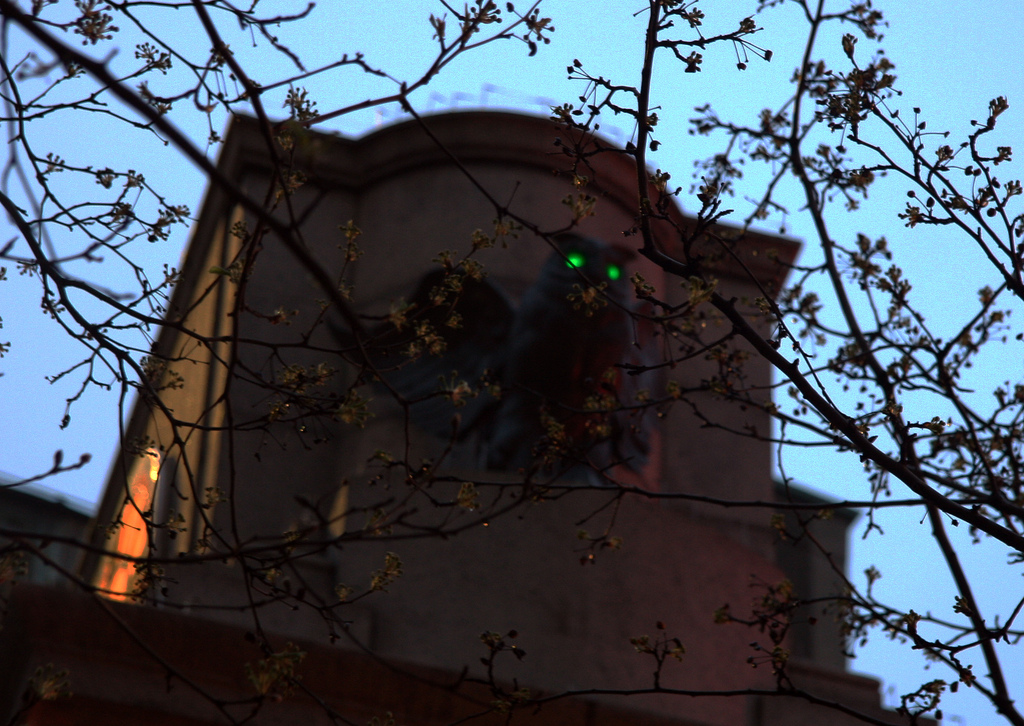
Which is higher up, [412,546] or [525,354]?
[525,354]

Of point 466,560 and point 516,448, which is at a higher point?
point 516,448

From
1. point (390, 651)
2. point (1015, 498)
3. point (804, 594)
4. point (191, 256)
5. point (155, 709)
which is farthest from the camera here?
point (804, 594)

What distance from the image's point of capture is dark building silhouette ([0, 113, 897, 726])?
5.84 metres

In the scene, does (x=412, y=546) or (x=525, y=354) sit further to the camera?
(x=525, y=354)

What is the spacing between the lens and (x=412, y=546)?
759 cm

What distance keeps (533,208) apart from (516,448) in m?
2.40

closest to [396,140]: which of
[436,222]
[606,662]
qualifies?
[436,222]

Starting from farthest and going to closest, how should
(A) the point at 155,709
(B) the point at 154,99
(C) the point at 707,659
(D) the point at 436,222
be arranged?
(D) the point at 436,222 → (C) the point at 707,659 → (A) the point at 155,709 → (B) the point at 154,99

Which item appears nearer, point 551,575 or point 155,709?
point 155,709

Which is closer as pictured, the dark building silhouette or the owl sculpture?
the dark building silhouette

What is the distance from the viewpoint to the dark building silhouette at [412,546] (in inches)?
230

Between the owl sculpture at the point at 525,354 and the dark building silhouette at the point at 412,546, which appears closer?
the dark building silhouette at the point at 412,546

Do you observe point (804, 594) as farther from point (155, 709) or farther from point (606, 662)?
point (155, 709)

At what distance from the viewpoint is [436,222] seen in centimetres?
957
